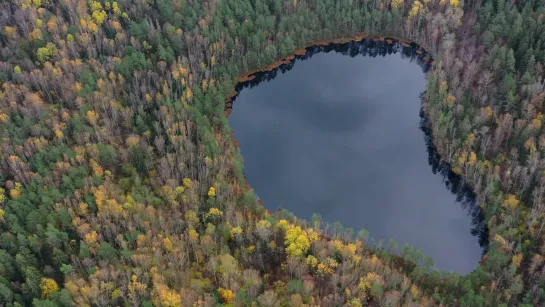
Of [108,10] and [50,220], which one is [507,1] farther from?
[50,220]

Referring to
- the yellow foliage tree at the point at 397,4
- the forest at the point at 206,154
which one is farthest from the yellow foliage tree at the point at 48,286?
the yellow foliage tree at the point at 397,4

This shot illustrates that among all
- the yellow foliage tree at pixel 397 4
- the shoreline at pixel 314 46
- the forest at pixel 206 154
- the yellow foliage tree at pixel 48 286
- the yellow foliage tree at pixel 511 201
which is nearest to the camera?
the yellow foliage tree at pixel 48 286

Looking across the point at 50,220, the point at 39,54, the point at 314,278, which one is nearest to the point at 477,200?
the point at 314,278

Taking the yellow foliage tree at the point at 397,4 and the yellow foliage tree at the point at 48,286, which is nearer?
the yellow foliage tree at the point at 48,286

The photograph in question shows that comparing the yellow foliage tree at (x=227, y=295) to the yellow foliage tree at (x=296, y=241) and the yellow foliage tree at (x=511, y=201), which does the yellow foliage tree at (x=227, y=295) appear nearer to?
the yellow foliage tree at (x=296, y=241)

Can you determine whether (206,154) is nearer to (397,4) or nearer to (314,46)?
(314,46)

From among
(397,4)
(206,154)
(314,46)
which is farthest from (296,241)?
(397,4)

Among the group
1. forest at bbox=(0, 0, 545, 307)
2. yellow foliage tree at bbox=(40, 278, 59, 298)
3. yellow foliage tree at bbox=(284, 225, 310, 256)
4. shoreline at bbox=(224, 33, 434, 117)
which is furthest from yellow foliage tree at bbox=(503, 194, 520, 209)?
yellow foliage tree at bbox=(40, 278, 59, 298)

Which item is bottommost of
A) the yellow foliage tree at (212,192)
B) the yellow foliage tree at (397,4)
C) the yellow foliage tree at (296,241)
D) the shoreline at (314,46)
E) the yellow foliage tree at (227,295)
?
the yellow foliage tree at (227,295)
